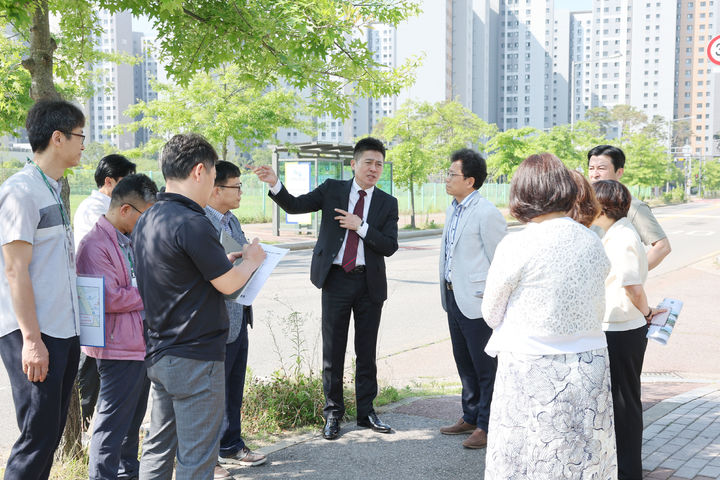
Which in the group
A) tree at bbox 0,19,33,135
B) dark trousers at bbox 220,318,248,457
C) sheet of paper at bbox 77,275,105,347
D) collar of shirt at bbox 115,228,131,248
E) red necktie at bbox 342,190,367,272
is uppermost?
tree at bbox 0,19,33,135

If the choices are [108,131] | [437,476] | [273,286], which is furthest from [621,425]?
[108,131]

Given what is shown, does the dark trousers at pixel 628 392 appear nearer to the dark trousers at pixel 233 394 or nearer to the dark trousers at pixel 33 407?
the dark trousers at pixel 233 394

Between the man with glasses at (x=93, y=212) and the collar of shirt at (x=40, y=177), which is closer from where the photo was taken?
the collar of shirt at (x=40, y=177)

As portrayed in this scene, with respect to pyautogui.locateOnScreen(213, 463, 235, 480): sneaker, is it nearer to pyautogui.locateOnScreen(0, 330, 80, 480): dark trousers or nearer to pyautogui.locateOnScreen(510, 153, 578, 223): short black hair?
pyautogui.locateOnScreen(0, 330, 80, 480): dark trousers

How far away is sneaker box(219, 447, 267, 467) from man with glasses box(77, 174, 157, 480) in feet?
2.46

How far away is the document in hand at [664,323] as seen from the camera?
12.4 ft

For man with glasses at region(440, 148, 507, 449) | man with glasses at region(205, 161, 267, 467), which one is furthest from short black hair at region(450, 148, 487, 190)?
man with glasses at region(205, 161, 267, 467)

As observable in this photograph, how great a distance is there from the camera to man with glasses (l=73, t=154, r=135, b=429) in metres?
4.06

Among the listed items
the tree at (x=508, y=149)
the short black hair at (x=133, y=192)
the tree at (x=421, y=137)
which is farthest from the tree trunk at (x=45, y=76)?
the tree at (x=508, y=149)

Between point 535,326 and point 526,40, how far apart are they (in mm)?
160793

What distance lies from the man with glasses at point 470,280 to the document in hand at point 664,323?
42.6 inches

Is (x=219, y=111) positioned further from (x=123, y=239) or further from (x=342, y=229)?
(x=123, y=239)

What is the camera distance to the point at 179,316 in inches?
112

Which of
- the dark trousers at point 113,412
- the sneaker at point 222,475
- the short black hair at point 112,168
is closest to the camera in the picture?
the dark trousers at point 113,412
